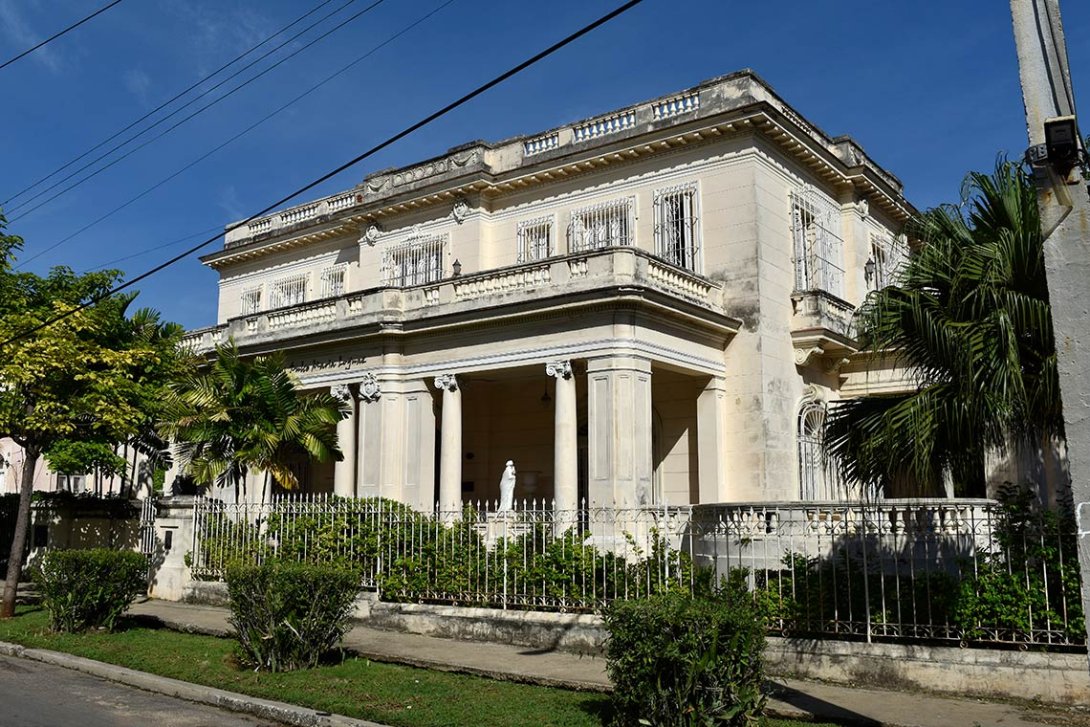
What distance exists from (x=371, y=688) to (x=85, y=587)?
5687 millimetres

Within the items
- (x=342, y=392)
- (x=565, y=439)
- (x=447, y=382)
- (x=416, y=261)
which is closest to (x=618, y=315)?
(x=565, y=439)

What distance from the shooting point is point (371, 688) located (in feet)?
30.1

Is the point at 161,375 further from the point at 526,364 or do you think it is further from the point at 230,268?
the point at 230,268

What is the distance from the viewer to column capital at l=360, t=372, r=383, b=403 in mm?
20734

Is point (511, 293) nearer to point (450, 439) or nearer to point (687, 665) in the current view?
point (450, 439)

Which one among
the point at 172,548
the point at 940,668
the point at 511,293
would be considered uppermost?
the point at 511,293

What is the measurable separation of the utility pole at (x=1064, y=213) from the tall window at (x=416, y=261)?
1891 cm

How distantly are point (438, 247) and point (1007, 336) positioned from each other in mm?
17000

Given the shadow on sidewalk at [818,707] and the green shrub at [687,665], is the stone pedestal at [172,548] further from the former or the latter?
the green shrub at [687,665]

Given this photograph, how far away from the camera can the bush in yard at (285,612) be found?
10039mm

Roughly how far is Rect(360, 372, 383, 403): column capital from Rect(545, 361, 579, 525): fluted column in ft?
13.9

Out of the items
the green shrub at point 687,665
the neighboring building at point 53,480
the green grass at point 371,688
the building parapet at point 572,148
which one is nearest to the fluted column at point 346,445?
the building parapet at point 572,148

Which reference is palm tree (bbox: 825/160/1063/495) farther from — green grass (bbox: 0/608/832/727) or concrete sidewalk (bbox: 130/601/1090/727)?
green grass (bbox: 0/608/832/727)

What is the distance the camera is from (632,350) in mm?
17672
